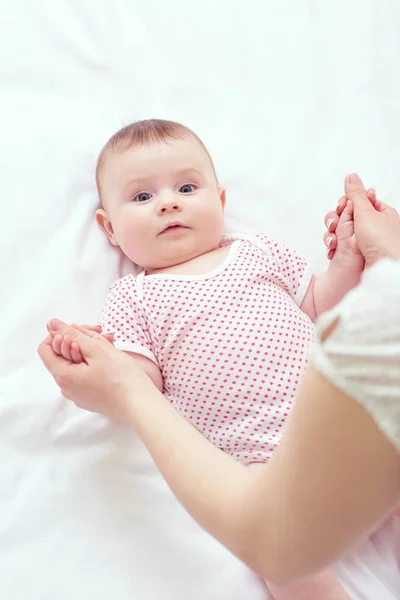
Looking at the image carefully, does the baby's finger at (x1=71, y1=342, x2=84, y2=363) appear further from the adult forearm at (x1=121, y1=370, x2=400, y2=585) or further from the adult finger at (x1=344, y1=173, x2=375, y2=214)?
the adult finger at (x1=344, y1=173, x2=375, y2=214)

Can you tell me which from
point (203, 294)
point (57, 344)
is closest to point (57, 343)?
point (57, 344)

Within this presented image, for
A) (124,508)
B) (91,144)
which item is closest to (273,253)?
(91,144)

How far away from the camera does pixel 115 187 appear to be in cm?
118

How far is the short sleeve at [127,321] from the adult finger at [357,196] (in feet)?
1.29

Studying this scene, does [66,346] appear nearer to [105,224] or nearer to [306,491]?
[105,224]

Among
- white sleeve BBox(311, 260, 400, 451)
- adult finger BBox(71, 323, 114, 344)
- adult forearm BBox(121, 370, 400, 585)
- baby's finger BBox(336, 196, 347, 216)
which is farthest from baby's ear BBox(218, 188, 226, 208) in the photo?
white sleeve BBox(311, 260, 400, 451)

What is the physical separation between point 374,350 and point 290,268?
753 millimetres

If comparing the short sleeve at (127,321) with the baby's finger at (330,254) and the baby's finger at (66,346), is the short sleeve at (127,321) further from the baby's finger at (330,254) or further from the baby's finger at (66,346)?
the baby's finger at (330,254)

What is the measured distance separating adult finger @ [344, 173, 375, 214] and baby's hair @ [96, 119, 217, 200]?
30cm

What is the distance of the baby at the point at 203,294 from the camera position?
1.00 meters

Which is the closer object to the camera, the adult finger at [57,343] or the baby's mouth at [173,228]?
the adult finger at [57,343]

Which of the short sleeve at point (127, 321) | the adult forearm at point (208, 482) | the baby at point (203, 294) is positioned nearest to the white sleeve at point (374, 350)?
the adult forearm at point (208, 482)

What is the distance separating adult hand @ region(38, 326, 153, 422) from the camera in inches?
32.9

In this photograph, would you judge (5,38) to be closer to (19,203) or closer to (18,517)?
(19,203)
